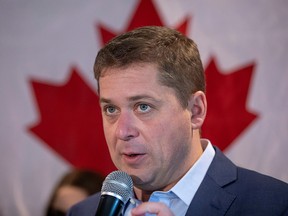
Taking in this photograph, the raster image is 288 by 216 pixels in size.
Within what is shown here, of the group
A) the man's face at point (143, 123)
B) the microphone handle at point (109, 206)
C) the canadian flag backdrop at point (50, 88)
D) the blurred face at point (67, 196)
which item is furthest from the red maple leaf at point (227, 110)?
the microphone handle at point (109, 206)

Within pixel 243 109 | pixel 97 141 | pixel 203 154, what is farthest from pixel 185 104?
pixel 97 141

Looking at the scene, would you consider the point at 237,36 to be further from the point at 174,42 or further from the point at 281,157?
the point at 174,42

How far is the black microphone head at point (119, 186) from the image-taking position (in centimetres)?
139

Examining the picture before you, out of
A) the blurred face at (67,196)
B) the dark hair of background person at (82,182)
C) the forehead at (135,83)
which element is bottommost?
the blurred face at (67,196)

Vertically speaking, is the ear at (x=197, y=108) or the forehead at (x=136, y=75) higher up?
the forehead at (x=136, y=75)

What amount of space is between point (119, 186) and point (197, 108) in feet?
1.42

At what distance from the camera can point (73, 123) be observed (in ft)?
9.56

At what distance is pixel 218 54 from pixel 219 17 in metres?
0.19

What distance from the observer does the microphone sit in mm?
1351

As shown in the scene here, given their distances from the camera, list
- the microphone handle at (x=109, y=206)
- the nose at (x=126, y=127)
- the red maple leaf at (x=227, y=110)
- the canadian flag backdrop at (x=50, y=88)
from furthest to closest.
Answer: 1. the canadian flag backdrop at (x=50, y=88)
2. the red maple leaf at (x=227, y=110)
3. the nose at (x=126, y=127)
4. the microphone handle at (x=109, y=206)

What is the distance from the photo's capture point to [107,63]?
5.40 ft

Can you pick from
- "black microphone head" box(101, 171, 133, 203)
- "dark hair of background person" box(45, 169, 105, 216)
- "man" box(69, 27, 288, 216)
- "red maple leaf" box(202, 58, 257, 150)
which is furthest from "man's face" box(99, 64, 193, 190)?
"dark hair of background person" box(45, 169, 105, 216)

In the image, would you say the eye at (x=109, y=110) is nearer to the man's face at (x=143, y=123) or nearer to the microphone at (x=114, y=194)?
the man's face at (x=143, y=123)

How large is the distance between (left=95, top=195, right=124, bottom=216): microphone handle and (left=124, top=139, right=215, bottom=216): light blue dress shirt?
318mm
